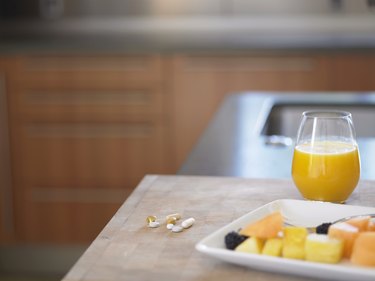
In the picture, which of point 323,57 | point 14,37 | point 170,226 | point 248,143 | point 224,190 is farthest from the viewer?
point 14,37

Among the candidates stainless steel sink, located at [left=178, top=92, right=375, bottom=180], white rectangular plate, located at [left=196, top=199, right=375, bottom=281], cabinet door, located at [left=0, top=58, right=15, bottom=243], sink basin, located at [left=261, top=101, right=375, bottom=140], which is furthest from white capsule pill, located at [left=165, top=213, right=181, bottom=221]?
cabinet door, located at [left=0, top=58, right=15, bottom=243]

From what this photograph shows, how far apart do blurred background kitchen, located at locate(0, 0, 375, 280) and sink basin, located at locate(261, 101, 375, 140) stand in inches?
42.8

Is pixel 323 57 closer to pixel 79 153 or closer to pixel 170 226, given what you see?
pixel 79 153

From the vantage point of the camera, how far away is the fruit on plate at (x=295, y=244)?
3.14 ft

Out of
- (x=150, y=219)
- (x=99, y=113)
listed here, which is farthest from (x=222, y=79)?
(x=150, y=219)

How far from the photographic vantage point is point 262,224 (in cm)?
101

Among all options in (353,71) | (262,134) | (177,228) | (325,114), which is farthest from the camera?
(353,71)

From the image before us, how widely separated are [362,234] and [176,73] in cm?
252

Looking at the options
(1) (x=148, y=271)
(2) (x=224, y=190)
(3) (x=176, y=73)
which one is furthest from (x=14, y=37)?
(1) (x=148, y=271)

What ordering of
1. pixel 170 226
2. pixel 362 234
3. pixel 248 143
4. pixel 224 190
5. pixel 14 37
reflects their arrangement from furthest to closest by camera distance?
pixel 14 37 < pixel 248 143 < pixel 224 190 < pixel 170 226 < pixel 362 234

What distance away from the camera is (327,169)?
127 centimetres

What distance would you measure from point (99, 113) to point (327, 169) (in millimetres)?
2269

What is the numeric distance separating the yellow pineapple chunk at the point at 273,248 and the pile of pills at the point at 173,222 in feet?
0.67

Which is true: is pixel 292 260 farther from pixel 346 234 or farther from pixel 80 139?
pixel 80 139
